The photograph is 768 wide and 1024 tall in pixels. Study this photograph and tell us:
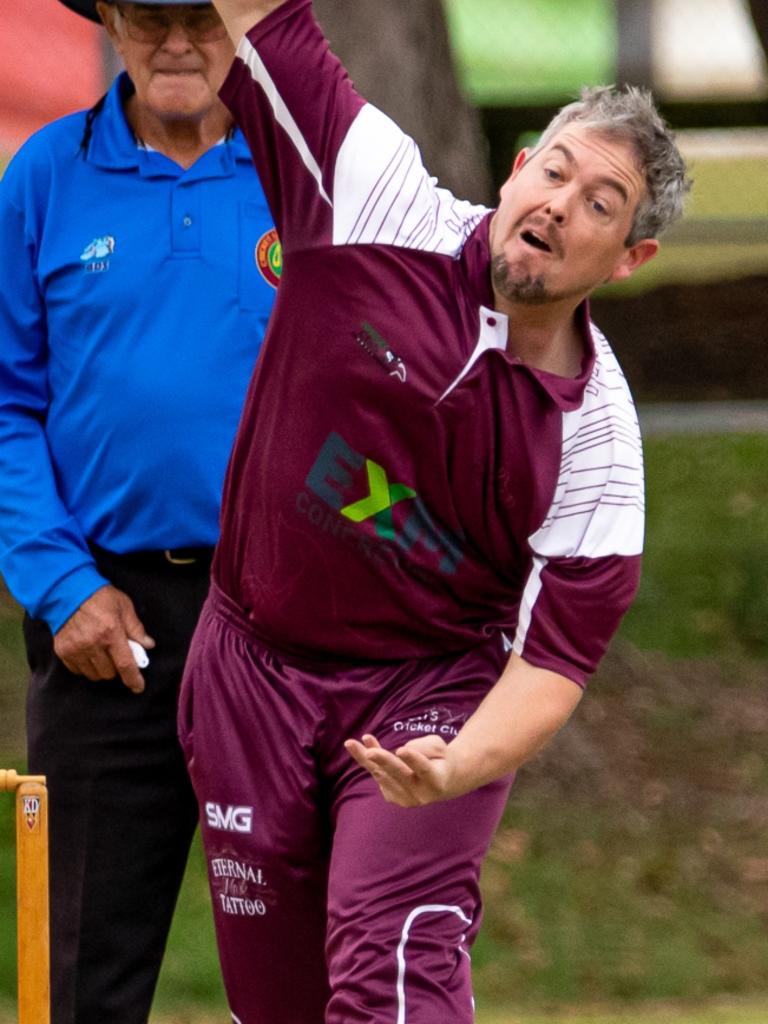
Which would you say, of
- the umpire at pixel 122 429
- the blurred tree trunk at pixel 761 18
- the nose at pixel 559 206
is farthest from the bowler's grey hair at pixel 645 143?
the blurred tree trunk at pixel 761 18

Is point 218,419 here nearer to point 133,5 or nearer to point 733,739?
point 133,5

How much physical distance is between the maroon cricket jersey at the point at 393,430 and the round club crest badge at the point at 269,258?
39cm

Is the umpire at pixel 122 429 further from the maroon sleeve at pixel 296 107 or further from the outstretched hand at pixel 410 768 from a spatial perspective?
the outstretched hand at pixel 410 768

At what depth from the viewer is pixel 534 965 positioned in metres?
6.29

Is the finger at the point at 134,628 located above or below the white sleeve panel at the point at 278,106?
below

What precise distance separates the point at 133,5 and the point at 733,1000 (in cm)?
357

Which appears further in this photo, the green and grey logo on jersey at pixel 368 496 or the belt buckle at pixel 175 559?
the belt buckle at pixel 175 559

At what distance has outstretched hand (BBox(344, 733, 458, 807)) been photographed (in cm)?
324

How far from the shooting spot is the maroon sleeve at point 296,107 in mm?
3416

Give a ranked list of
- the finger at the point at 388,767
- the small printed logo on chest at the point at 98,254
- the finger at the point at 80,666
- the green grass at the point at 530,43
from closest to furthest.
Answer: the finger at the point at 388,767 < the small printed logo on chest at the point at 98,254 < the finger at the point at 80,666 < the green grass at the point at 530,43

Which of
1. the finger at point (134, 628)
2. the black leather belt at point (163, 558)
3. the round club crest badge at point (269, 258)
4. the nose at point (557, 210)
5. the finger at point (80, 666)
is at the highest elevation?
the nose at point (557, 210)

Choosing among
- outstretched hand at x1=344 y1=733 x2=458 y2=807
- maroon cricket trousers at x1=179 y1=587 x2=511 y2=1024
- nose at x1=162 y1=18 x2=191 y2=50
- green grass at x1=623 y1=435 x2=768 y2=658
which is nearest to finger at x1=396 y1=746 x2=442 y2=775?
outstretched hand at x1=344 y1=733 x2=458 y2=807

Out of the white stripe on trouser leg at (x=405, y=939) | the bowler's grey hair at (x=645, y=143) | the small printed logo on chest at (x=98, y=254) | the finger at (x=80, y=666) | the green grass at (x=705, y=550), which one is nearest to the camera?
the white stripe on trouser leg at (x=405, y=939)

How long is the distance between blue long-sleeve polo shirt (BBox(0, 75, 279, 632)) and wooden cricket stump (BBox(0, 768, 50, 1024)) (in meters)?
0.66
